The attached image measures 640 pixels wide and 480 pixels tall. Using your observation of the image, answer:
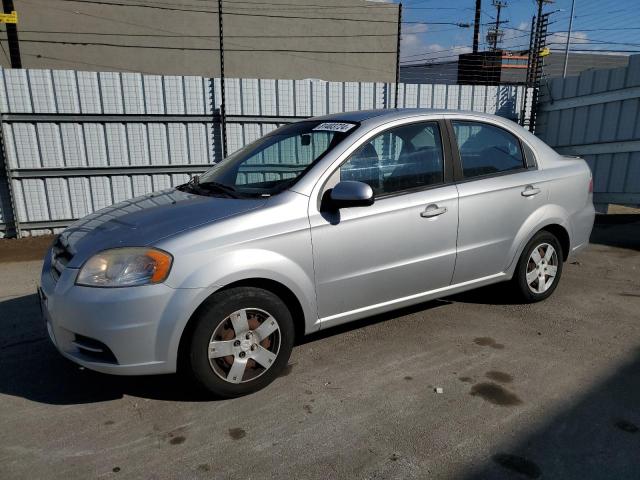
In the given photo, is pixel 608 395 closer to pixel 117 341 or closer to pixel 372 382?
pixel 372 382

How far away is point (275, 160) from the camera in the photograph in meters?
3.83

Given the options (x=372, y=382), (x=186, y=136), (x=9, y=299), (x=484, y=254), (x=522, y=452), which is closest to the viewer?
(x=522, y=452)

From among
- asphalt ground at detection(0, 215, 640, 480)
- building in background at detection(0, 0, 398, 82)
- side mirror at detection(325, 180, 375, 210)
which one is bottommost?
asphalt ground at detection(0, 215, 640, 480)

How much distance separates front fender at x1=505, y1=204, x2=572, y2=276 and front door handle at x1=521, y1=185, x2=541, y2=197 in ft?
0.48

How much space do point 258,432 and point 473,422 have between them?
115 centimetres

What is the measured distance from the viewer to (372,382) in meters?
3.04

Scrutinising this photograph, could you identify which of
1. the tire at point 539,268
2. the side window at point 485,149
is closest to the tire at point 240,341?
the side window at point 485,149

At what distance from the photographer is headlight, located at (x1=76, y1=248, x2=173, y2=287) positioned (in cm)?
257

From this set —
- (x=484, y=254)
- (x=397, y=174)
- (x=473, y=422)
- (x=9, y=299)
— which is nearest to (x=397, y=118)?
(x=397, y=174)

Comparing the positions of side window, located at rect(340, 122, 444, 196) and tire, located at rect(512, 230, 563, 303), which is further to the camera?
tire, located at rect(512, 230, 563, 303)

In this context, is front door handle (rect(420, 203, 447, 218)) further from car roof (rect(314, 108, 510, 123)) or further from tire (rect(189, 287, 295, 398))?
tire (rect(189, 287, 295, 398))

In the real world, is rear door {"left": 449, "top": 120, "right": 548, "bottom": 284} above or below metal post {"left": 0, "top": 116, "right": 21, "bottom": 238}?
above

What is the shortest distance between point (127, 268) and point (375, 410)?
1.58 metres

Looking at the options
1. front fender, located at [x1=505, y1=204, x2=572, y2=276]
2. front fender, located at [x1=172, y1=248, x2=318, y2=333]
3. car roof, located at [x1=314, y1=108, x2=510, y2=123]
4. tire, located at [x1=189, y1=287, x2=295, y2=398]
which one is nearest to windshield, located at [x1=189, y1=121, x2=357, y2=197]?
car roof, located at [x1=314, y1=108, x2=510, y2=123]
